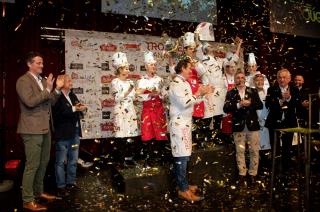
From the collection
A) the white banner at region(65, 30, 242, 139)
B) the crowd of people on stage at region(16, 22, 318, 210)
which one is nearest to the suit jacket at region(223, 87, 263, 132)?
the crowd of people on stage at region(16, 22, 318, 210)

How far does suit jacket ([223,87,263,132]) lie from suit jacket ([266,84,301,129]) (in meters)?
0.31

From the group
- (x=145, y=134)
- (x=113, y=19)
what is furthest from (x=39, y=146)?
(x=113, y=19)

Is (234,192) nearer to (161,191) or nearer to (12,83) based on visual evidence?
(161,191)

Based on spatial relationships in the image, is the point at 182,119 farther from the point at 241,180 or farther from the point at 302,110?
the point at 302,110

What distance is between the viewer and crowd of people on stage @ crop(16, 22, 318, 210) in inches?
148

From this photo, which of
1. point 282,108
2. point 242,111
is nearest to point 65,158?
point 242,111

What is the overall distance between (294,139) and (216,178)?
1.77 meters

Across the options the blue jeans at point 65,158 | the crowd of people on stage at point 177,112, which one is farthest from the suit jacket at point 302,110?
the blue jeans at point 65,158

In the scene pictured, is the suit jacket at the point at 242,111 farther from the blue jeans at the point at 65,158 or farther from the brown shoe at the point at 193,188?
the blue jeans at the point at 65,158

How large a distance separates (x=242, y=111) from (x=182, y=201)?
1691mm

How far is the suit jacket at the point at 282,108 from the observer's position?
16.2ft

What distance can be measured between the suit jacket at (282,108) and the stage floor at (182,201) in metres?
0.82

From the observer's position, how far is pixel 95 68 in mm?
6141

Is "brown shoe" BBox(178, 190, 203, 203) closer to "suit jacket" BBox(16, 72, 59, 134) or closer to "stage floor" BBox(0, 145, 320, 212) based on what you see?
"stage floor" BBox(0, 145, 320, 212)
